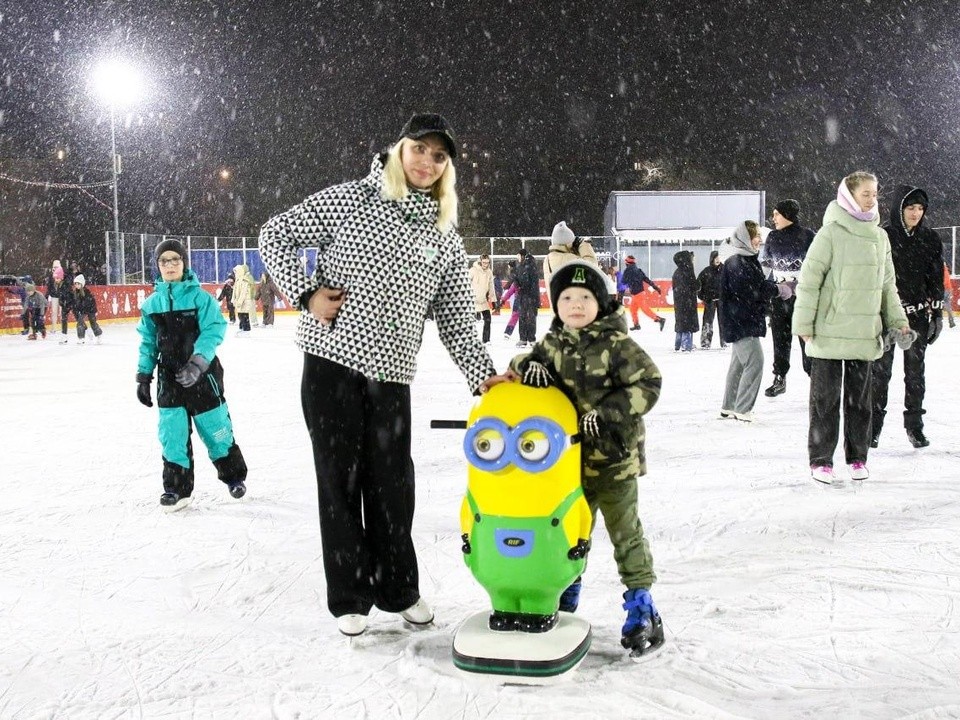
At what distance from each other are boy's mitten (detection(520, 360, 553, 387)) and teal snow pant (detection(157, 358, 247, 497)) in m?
2.44

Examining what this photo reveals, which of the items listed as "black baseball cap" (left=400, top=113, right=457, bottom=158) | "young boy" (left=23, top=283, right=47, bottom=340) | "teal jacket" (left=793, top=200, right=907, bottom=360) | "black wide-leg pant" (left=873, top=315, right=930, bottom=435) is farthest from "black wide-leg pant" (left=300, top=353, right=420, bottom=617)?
"young boy" (left=23, top=283, right=47, bottom=340)

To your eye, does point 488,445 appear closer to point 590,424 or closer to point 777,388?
point 590,424

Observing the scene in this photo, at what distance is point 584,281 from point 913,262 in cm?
351

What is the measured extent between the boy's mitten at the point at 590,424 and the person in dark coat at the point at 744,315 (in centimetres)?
437

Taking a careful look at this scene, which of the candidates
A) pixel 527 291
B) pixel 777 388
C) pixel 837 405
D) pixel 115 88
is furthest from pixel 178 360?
pixel 115 88

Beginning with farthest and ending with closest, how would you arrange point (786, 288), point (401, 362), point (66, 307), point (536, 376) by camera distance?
point (66, 307) → point (786, 288) → point (401, 362) → point (536, 376)

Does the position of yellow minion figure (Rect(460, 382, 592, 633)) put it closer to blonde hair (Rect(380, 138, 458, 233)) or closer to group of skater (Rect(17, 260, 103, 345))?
blonde hair (Rect(380, 138, 458, 233))

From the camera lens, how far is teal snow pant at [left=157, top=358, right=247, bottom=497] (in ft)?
A: 14.7

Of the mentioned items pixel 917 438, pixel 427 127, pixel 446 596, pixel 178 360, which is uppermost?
pixel 427 127

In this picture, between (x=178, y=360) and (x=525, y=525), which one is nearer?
(x=525, y=525)

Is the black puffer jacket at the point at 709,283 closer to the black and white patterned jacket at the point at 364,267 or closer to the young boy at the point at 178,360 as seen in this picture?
the young boy at the point at 178,360

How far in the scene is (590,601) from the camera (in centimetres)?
304

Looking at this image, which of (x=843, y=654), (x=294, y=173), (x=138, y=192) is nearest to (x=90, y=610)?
(x=843, y=654)

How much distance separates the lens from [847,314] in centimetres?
461
